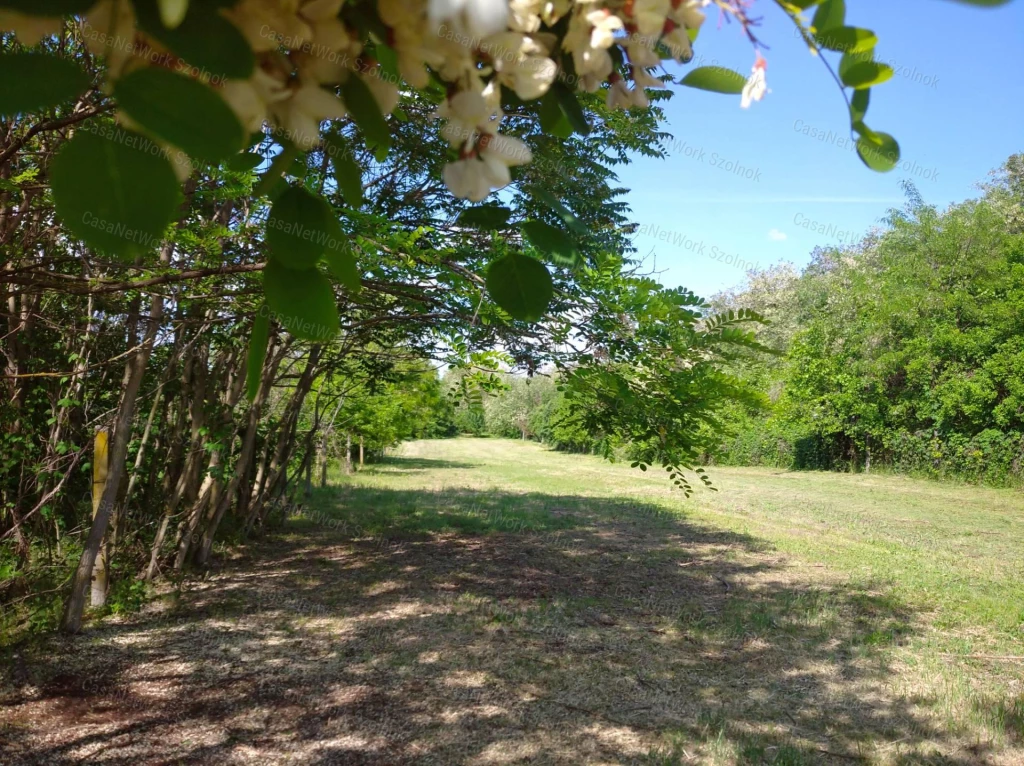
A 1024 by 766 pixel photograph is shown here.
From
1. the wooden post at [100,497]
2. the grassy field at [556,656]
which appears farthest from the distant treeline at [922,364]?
the wooden post at [100,497]

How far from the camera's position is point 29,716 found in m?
3.25

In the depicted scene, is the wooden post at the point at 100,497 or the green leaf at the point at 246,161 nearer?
the green leaf at the point at 246,161

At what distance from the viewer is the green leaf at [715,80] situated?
2.04ft

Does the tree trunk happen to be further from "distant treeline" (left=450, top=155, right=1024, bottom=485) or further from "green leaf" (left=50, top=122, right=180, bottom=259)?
"distant treeline" (left=450, top=155, right=1024, bottom=485)

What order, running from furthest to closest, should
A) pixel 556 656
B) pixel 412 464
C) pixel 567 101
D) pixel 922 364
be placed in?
pixel 412 464
pixel 922 364
pixel 556 656
pixel 567 101

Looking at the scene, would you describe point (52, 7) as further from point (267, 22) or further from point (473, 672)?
point (473, 672)

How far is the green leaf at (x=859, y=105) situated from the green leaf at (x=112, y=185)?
1.73 feet

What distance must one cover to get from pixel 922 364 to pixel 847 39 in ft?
65.8

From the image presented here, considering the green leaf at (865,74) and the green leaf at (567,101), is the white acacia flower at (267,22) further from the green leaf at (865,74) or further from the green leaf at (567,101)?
the green leaf at (865,74)

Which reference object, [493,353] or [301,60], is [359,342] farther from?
[301,60]

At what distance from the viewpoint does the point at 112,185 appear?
40 centimetres

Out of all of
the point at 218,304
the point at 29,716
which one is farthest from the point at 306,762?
the point at 218,304

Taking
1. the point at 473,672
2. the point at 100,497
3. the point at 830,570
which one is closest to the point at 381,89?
the point at 473,672

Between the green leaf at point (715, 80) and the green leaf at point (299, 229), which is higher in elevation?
the green leaf at point (715, 80)
